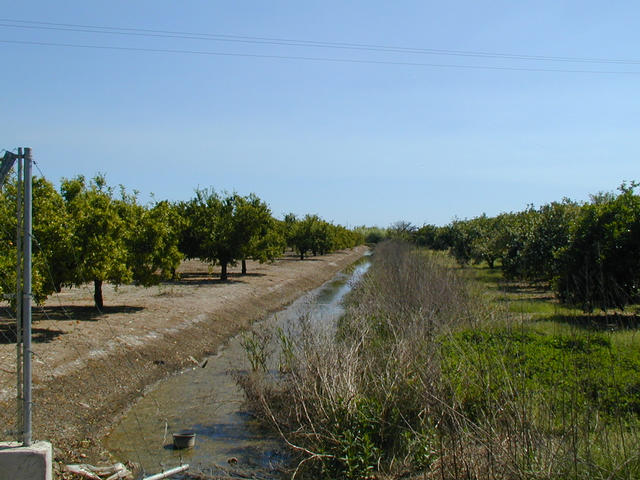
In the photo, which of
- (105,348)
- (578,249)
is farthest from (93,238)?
(578,249)

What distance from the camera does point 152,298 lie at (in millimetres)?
21984

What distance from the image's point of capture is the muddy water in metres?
8.13

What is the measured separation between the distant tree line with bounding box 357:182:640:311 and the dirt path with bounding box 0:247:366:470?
275 inches

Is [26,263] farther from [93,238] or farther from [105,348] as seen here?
[93,238]

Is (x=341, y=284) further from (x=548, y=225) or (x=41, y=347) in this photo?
(x=41, y=347)

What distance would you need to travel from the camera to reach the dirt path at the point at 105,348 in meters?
9.05

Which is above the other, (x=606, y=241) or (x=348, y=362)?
(x=606, y=241)

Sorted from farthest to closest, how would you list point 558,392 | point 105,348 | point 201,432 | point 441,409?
point 105,348
point 201,432
point 558,392
point 441,409

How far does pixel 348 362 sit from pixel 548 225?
752 inches

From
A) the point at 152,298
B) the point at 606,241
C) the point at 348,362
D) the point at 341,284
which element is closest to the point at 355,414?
the point at 348,362

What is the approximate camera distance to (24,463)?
496 cm

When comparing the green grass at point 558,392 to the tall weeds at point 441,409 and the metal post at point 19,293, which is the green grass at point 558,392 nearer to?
the tall weeds at point 441,409

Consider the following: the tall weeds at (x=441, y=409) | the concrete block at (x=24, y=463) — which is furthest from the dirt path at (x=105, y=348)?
the tall weeds at (x=441, y=409)

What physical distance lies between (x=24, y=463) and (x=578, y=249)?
14.2 m
